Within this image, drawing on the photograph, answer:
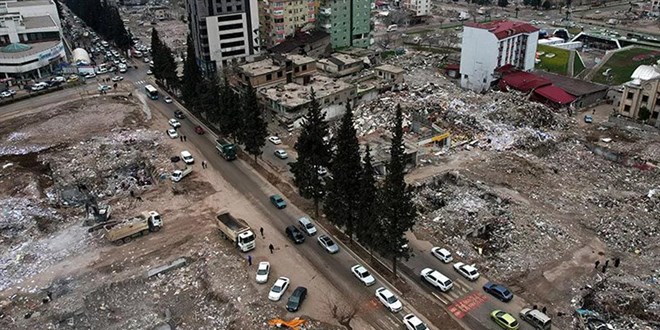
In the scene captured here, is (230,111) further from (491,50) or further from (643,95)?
(643,95)

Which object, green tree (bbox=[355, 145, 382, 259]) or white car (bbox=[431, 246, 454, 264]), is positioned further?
white car (bbox=[431, 246, 454, 264])

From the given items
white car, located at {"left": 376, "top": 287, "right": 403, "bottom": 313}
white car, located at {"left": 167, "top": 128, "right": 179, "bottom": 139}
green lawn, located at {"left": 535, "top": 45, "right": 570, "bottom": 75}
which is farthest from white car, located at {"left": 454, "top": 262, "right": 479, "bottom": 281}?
green lawn, located at {"left": 535, "top": 45, "right": 570, "bottom": 75}

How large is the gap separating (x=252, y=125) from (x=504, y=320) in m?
30.0

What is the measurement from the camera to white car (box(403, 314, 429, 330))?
99.5 ft

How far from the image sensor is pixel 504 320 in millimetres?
30859

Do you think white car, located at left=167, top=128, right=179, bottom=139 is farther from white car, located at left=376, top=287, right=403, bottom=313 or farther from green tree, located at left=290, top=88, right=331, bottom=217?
white car, located at left=376, top=287, right=403, bottom=313

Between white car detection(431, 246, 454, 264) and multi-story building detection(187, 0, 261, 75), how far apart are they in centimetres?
5727

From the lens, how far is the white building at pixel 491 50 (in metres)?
77.2

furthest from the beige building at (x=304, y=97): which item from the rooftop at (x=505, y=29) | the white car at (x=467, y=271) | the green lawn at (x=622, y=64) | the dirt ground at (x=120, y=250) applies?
the green lawn at (x=622, y=64)

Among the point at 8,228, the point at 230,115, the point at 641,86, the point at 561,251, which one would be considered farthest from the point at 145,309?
the point at 641,86

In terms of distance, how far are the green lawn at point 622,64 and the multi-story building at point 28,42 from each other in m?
95.3

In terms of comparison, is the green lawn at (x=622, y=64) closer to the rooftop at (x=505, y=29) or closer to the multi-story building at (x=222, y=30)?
the rooftop at (x=505, y=29)

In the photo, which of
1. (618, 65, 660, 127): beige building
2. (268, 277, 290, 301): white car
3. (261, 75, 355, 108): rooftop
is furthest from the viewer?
(261, 75, 355, 108): rooftop

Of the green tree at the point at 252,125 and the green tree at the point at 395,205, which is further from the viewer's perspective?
the green tree at the point at 252,125
